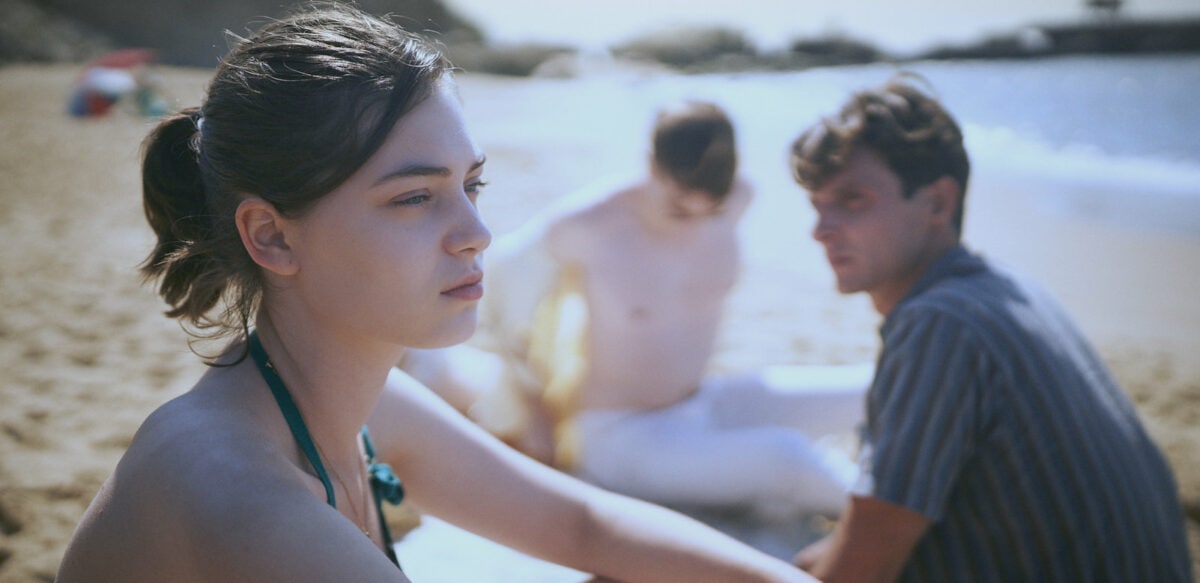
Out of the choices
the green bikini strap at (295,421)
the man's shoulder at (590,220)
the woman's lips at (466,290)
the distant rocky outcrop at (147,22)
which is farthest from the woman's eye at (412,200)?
the distant rocky outcrop at (147,22)

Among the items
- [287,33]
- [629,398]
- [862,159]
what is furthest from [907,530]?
[629,398]

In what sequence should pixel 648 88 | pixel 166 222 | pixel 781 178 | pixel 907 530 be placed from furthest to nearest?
pixel 648 88, pixel 781 178, pixel 907 530, pixel 166 222

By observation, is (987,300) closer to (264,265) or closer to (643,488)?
(264,265)

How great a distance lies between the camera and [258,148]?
4.14 feet

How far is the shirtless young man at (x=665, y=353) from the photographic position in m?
3.23

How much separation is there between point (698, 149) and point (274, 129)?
2202 mm

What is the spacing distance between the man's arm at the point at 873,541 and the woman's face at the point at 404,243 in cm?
90

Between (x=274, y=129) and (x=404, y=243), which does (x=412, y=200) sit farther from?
(x=274, y=129)

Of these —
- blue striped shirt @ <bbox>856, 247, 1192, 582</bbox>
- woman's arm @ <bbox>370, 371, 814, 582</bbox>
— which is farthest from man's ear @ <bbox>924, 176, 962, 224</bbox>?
woman's arm @ <bbox>370, 371, 814, 582</bbox>

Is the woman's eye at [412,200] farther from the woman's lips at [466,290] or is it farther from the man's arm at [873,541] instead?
the man's arm at [873,541]

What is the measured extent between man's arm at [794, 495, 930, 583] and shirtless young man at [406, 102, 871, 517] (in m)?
1.34

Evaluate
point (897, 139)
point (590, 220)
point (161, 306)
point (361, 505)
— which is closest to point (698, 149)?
point (590, 220)

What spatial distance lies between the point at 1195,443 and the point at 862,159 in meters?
2.35

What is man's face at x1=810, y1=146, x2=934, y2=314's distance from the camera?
209 cm
